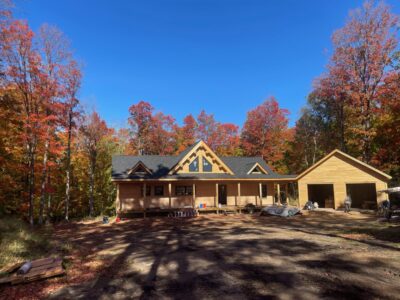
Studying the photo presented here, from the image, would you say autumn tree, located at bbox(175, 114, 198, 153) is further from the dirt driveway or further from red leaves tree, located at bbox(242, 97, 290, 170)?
the dirt driveway

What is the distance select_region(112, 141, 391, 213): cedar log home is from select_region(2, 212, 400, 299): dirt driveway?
9946 mm

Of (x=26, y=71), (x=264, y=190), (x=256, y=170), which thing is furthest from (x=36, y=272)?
(x=264, y=190)

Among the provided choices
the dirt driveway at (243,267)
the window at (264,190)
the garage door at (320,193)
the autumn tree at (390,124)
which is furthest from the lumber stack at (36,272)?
the garage door at (320,193)

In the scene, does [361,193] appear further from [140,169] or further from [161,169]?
[140,169]

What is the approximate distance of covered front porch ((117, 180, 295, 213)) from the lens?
2334 cm

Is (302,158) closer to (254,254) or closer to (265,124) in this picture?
(265,124)

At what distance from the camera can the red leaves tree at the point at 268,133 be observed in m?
43.1

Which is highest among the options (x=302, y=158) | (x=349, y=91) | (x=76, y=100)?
(x=349, y=91)

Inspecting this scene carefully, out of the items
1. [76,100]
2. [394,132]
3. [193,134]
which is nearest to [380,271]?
[394,132]

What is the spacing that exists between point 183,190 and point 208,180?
10.1 feet

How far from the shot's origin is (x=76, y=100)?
925 inches

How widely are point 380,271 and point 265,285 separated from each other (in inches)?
141

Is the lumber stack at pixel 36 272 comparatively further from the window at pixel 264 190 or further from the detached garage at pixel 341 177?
the detached garage at pixel 341 177

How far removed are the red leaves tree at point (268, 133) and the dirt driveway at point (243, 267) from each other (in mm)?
30076
